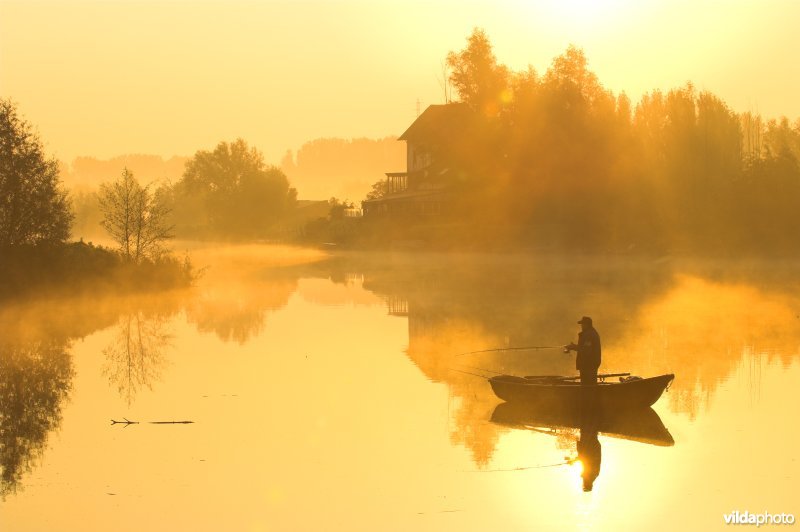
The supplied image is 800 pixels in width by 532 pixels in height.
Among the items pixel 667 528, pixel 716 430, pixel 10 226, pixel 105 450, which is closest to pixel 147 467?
pixel 105 450

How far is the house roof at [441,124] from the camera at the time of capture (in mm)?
Answer: 92681

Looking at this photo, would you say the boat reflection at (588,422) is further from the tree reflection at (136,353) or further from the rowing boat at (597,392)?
the tree reflection at (136,353)

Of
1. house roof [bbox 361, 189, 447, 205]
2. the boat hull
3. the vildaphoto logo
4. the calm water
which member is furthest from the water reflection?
house roof [bbox 361, 189, 447, 205]

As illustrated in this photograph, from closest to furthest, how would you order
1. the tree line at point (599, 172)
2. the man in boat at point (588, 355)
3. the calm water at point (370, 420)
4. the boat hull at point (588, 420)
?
the calm water at point (370, 420) < the boat hull at point (588, 420) < the man in boat at point (588, 355) < the tree line at point (599, 172)

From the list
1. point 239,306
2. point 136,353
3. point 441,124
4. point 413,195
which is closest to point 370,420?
point 136,353

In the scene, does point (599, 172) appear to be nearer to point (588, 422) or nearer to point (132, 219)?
point (132, 219)

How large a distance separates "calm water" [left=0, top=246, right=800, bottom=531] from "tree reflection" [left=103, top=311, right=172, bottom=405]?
0.14m

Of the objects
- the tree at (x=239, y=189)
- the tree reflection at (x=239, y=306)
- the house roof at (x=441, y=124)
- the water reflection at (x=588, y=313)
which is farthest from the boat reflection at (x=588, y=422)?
the tree at (x=239, y=189)

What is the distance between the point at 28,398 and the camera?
80.6ft

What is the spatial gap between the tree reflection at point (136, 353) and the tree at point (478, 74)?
5609 centimetres

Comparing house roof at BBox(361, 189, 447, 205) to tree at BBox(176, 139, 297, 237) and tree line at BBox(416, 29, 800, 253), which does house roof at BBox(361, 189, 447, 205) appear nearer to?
tree line at BBox(416, 29, 800, 253)

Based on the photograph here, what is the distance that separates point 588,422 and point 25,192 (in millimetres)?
31216

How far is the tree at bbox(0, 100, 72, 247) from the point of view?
44719 mm

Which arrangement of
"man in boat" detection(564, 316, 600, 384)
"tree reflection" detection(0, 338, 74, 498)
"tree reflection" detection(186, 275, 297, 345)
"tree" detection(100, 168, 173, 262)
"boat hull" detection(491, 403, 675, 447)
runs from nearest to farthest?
1. "tree reflection" detection(0, 338, 74, 498)
2. "boat hull" detection(491, 403, 675, 447)
3. "man in boat" detection(564, 316, 600, 384)
4. "tree reflection" detection(186, 275, 297, 345)
5. "tree" detection(100, 168, 173, 262)
